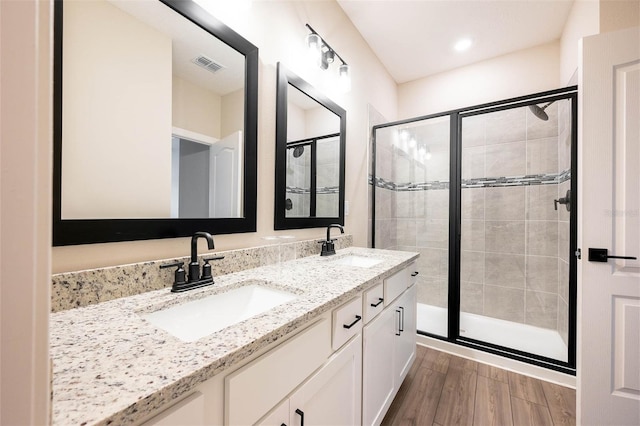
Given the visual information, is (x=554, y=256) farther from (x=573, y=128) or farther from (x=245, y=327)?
(x=245, y=327)

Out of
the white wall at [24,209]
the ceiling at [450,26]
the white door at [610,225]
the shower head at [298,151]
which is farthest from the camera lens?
the ceiling at [450,26]

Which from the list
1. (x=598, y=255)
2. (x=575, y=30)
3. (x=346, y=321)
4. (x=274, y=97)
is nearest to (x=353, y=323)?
(x=346, y=321)

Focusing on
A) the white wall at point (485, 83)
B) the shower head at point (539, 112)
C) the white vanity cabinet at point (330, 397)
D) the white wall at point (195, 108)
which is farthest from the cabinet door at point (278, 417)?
the white wall at point (485, 83)

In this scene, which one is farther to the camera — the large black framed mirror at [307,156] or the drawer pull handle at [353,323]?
the large black framed mirror at [307,156]

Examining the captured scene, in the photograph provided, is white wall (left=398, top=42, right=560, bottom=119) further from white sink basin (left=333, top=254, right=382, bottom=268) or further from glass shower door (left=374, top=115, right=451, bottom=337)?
white sink basin (left=333, top=254, right=382, bottom=268)

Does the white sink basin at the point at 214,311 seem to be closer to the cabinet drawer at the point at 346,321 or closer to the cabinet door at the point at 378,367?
the cabinet drawer at the point at 346,321

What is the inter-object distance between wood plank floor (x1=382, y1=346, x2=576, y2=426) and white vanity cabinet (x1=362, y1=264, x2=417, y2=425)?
0.55 ft

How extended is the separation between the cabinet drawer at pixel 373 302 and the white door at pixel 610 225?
1.06 meters

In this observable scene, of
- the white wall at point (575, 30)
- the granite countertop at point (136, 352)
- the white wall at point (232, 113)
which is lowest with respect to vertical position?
the granite countertop at point (136, 352)

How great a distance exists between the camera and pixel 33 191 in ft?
0.85

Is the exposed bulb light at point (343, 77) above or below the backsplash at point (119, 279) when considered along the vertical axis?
above

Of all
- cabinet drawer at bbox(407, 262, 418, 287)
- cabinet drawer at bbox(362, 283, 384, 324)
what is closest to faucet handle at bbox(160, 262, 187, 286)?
cabinet drawer at bbox(362, 283, 384, 324)

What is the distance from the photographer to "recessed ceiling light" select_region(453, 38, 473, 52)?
237 centimetres

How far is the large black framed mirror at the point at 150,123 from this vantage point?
0.76 m
